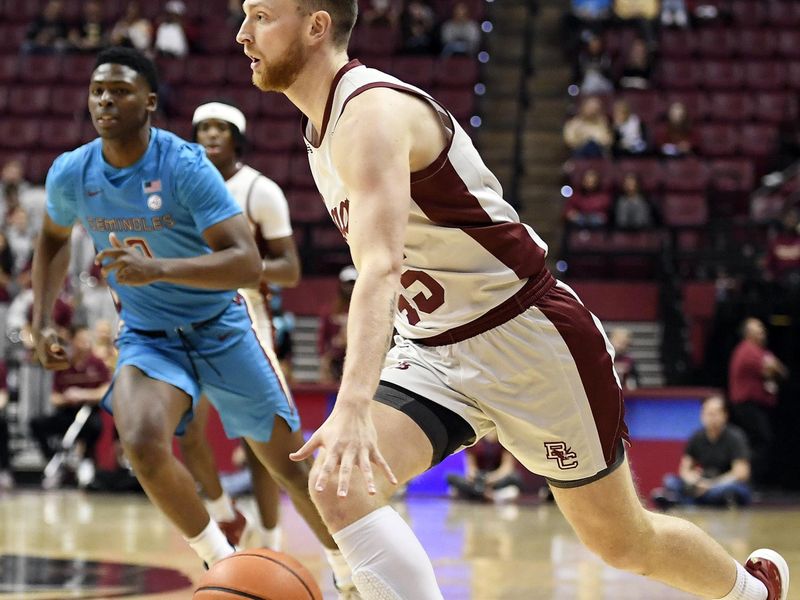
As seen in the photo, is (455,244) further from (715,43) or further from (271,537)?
(715,43)

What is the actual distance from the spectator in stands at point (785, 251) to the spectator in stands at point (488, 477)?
360cm

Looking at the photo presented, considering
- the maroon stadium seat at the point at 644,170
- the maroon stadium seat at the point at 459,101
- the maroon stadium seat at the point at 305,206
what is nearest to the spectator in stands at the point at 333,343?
the maroon stadium seat at the point at 305,206

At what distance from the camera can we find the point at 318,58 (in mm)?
3246

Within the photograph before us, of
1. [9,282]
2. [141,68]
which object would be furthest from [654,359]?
[141,68]

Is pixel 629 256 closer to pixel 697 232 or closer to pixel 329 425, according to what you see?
pixel 697 232

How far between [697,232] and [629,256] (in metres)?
0.82

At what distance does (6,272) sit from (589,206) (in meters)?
6.19

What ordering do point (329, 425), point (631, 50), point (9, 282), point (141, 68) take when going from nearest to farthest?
point (329, 425) → point (141, 68) → point (9, 282) → point (631, 50)

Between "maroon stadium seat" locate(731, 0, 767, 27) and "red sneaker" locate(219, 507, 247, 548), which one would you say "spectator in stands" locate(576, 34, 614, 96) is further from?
"red sneaker" locate(219, 507, 247, 548)

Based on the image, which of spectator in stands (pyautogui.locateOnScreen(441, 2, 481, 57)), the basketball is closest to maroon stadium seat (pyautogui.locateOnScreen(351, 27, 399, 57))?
spectator in stands (pyautogui.locateOnScreen(441, 2, 481, 57))

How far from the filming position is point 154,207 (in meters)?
4.94

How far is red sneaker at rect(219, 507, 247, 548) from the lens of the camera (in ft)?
19.5

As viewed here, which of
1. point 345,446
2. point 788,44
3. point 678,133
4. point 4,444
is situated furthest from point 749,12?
point 345,446

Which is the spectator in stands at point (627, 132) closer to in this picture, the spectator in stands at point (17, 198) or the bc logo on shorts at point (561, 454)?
the spectator in stands at point (17, 198)
